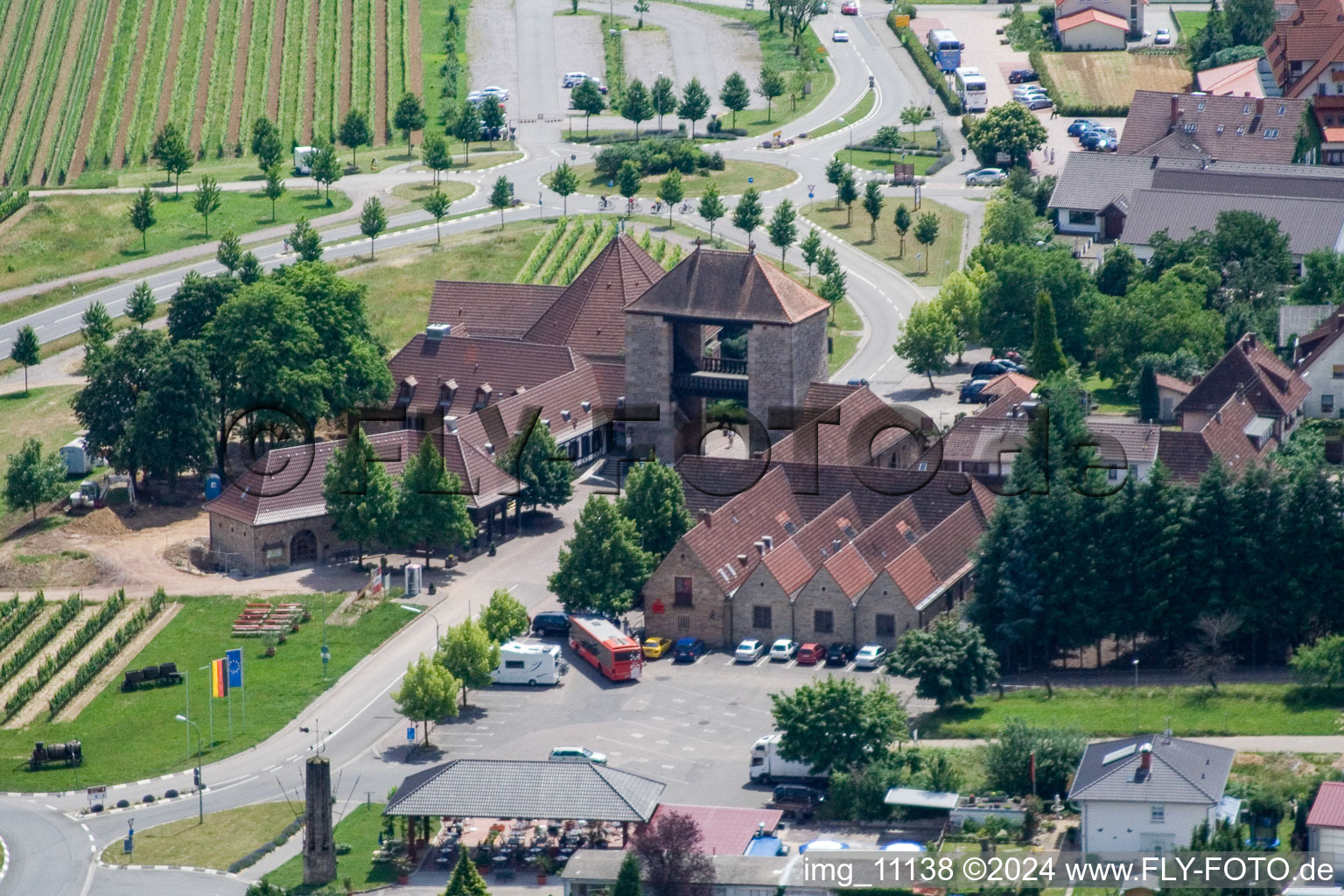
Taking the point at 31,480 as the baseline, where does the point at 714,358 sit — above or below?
above

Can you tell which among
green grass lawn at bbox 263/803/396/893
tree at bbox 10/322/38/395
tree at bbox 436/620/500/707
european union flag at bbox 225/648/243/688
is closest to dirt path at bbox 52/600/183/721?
european union flag at bbox 225/648/243/688

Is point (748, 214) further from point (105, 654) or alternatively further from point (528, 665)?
point (105, 654)

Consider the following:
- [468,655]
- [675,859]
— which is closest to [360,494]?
[468,655]

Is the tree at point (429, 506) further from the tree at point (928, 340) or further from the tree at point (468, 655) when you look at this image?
the tree at point (928, 340)

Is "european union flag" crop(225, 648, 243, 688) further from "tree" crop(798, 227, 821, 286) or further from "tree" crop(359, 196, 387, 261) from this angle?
"tree" crop(798, 227, 821, 286)

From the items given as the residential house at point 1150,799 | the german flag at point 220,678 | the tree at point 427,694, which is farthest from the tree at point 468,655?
the residential house at point 1150,799

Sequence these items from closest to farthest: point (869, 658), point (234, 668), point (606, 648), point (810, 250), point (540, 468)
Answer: point (234, 668) < point (606, 648) < point (869, 658) < point (540, 468) < point (810, 250)

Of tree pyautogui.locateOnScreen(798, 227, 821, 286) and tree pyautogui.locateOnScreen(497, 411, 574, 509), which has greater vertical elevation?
tree pyautogui.locateOnScreen(798, 227, 821, 286)
